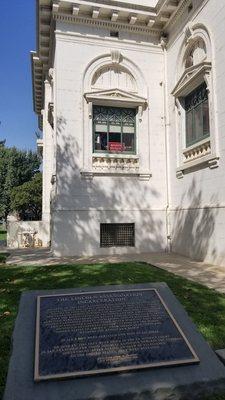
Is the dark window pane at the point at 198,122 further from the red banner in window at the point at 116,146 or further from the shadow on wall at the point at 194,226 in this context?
the red banner in window at the point at 116,146

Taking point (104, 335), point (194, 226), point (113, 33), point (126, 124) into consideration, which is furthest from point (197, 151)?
point (104, 335)

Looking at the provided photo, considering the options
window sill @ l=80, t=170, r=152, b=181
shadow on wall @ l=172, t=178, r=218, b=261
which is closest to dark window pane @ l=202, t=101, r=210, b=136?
shadow on wall @ l=172, t=178, r=218, b=261

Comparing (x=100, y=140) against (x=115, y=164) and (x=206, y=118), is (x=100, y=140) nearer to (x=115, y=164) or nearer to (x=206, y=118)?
(x=115, y=164)

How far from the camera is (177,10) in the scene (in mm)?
14000

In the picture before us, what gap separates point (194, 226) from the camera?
12.4 metres

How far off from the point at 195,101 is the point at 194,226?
418 cm

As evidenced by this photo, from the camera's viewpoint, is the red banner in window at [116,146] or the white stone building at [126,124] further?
the red banner in window at [116,146]

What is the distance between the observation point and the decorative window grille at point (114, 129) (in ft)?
47.6

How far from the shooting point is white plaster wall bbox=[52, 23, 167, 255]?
1373 cm

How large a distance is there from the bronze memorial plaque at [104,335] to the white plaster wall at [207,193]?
688 centimetres

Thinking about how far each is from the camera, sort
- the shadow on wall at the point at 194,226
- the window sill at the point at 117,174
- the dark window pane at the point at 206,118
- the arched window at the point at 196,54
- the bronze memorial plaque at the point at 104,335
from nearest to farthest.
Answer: the bronze memorial plaque at the point at 104,335, the shadow on wall at the point at 194,226, the dark window pane at the point at 206,118, the arched window at the point at 196,54, the window sill at the point at 117,174

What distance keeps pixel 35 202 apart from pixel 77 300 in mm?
27913

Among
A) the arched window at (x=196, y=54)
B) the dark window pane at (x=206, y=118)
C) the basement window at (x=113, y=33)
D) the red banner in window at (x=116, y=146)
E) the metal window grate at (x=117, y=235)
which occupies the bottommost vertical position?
the metal window grate at (x=117, y=235)

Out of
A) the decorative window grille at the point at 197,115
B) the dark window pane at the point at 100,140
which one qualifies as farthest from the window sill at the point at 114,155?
the decorative window grille at the point at 197,115
